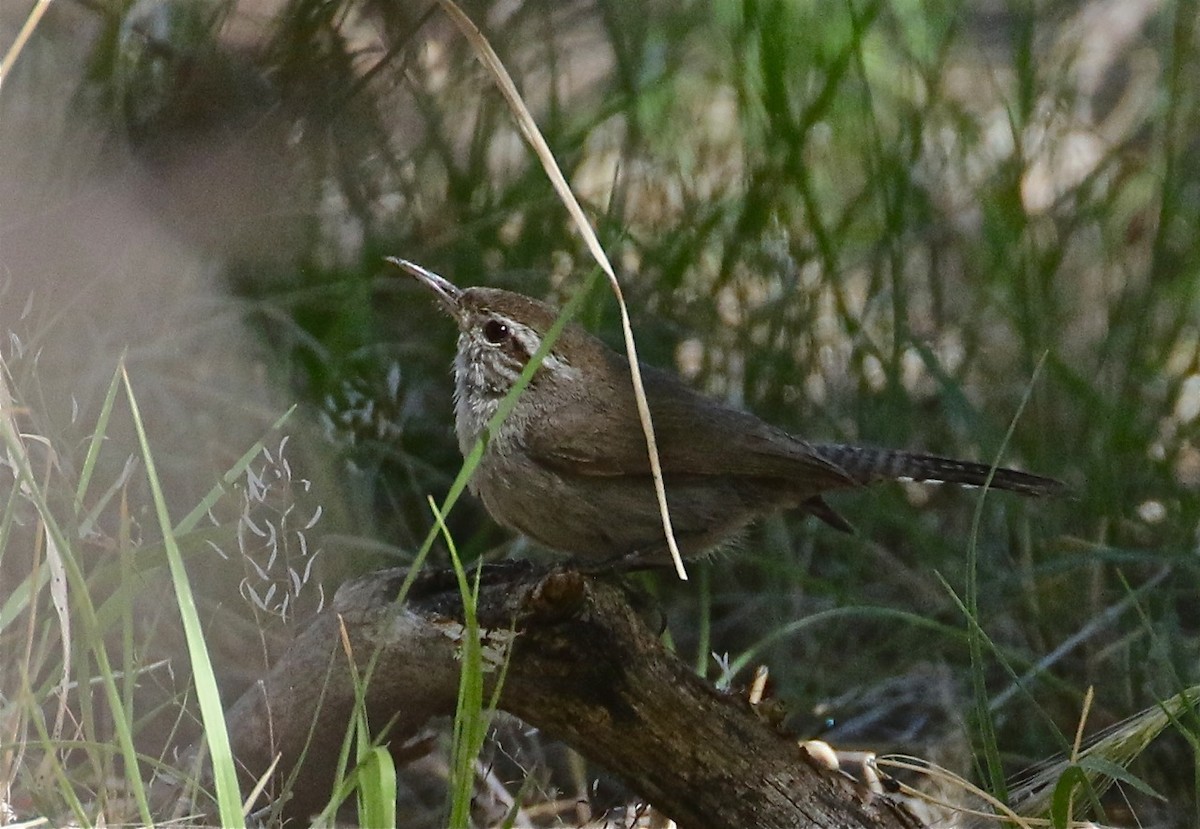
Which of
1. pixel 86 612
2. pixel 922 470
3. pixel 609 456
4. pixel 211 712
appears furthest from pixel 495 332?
pixel 211 712

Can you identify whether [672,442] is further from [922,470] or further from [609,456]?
[922,470]

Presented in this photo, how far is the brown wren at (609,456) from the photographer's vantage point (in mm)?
3494

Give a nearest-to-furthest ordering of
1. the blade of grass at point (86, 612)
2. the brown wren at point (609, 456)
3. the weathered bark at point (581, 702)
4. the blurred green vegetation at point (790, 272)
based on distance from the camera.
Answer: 1. the blade of grass at point (86, 612)
2. the weathered bark at point (581, 702)
3. the brown wren at point (609, 456)
4. the blurred green vegetation at point (790, 272)

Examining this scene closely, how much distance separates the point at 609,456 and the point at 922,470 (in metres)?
0.83

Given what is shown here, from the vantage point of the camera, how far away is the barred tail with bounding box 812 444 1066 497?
355 cm

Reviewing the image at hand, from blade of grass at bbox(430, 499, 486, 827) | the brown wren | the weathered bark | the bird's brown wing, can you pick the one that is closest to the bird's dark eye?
the brown wren

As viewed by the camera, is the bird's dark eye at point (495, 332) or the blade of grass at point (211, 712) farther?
the bird's dark eye at point (495, 332)

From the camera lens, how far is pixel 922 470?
3.62 metres

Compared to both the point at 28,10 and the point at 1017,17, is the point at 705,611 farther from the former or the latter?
the point at 1017,17

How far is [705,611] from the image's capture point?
3.60 m

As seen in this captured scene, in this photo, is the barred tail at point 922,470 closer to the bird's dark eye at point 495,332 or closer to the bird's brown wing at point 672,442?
the bird's brown wing at point 672,442

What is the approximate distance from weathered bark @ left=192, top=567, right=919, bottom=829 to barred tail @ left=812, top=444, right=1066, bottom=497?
3.40ft

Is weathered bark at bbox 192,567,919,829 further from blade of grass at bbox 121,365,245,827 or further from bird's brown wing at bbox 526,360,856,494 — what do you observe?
bird's brown wing at bbox 526,360,856,494

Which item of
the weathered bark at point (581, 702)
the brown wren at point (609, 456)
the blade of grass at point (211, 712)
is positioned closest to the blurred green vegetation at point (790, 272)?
the brown wren at point (609, 456)
